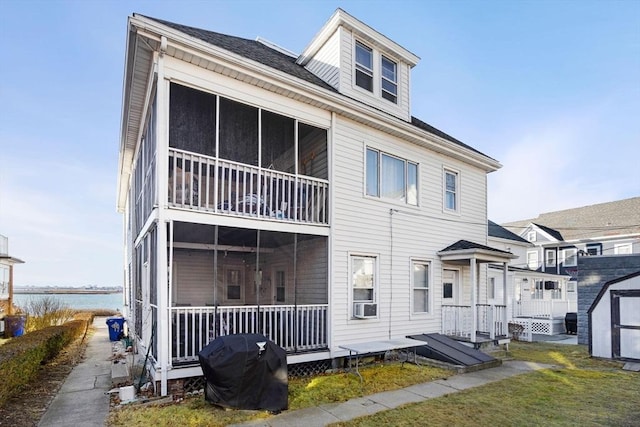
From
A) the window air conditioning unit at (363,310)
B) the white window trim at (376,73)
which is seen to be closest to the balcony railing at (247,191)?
the window air conditioning unit at (363,310)

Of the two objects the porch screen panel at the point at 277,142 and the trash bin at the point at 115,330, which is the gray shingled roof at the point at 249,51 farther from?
the trash bin at the point at 115,330

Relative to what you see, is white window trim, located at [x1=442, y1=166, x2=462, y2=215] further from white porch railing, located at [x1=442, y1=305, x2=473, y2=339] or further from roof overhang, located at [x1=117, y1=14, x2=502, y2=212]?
white porch railing, located at [x1=442, y1=305, x2=473, y2=339]

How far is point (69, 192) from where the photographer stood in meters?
26.6

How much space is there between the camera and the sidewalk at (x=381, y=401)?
5359mm

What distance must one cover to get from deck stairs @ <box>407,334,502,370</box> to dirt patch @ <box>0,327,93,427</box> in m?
7.59

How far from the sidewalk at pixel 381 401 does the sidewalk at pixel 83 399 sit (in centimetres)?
246

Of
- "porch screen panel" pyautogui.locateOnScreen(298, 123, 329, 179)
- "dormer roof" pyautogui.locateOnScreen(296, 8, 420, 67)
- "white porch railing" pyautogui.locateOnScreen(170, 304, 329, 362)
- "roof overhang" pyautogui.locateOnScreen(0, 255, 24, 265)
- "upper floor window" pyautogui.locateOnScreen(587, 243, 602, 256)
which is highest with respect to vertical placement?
"dormer roof" pyautogui.locateOnScreen(296, 8, 420, 67)

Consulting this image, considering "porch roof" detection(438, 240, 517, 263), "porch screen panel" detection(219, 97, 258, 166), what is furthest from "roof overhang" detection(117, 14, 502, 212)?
"porch roof" detection(438, 240, 517, 263)

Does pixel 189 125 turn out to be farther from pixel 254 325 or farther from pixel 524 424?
pixel 524 424

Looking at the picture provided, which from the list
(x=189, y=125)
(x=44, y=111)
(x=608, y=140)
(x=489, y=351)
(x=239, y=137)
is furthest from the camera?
(x=608, y=140)

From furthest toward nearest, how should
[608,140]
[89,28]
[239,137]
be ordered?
[608,140] → [89,28] → [239,137]

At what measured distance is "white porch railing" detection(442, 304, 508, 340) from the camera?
10.5 meters

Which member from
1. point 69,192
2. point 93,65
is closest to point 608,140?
point 93,65

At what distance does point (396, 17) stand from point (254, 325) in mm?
11944
